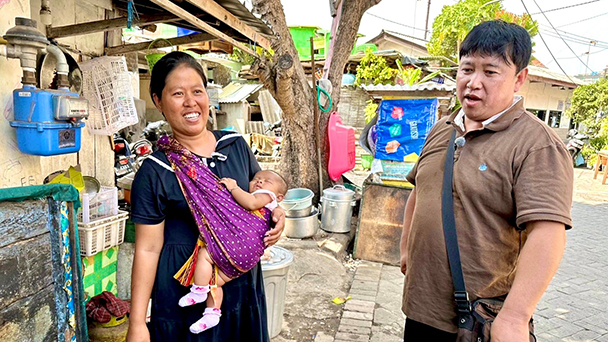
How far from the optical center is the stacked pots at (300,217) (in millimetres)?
5695

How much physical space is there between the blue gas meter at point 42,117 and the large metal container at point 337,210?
430cm

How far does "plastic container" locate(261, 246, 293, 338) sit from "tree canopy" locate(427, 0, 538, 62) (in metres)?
15.8

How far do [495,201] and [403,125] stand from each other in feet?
14.2

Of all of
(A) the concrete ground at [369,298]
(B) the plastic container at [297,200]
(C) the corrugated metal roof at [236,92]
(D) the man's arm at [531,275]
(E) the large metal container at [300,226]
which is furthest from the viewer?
(C) the corrugated metal roof at [236,92]

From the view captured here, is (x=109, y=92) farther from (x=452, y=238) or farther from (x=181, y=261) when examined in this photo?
(x=452, y=238)

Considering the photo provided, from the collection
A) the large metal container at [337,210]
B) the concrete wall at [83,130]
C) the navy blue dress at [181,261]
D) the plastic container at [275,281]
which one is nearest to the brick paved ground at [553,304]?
the plastic container at [275,281]

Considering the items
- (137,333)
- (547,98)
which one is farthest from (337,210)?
(547,98)

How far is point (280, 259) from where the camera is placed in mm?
3234

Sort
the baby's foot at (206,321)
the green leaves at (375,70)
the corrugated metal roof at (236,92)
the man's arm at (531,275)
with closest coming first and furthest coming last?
the man's arm at (531,275), the baby's foot at (206,321), the green leaves at (375,70), the corrugated metal roof at (236,92)

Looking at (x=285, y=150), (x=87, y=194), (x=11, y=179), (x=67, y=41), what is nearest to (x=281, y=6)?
(x=285, y=150)

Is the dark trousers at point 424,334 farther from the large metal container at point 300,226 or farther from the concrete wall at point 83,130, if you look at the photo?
the large metal container at point 300,226

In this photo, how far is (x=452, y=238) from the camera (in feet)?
5.72

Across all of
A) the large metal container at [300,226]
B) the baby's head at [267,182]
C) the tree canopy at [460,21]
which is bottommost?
the large metal container at [300,226]

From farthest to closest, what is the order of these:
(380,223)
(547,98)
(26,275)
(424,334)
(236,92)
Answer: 1. (547,98)
2. (236,92)
3. (380,223)
4. (424,334)
5. (26,275)
